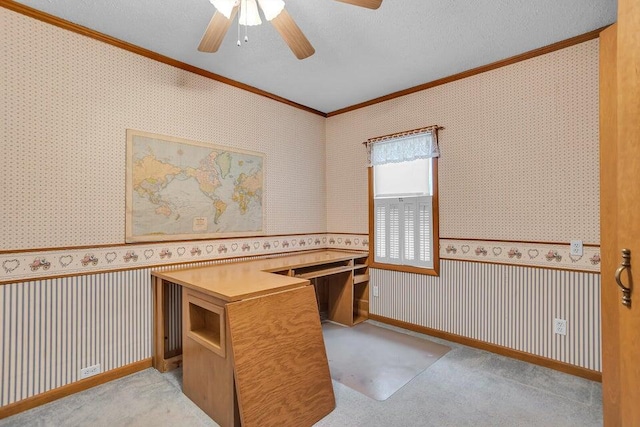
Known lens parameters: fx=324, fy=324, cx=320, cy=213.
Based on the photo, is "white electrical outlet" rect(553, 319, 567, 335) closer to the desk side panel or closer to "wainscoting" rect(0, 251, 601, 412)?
"wainscoting" rect(0, 251, 601, 412)

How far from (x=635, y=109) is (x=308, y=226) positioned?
315 centimetres

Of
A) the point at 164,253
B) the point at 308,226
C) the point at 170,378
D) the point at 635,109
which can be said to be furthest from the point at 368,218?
the point at 635,109

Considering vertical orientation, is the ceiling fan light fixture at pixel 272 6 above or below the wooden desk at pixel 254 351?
above

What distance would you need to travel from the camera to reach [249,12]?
180 cm

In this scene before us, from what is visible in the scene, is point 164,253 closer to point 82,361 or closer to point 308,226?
point 82,361

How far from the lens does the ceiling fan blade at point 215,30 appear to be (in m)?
1.77

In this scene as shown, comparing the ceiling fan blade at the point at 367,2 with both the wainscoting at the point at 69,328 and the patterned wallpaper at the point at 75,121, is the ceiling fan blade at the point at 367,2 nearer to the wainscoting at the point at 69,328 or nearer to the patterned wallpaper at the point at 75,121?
the patterned wallpaper at the point at 75,121

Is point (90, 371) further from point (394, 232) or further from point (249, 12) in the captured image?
point (394, 232)

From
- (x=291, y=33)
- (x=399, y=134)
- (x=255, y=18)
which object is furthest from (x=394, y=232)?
(x=255, y=18)

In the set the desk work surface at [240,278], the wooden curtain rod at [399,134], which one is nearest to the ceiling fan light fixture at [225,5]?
the desk work surface at [240,278]

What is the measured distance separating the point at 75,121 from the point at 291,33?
164 centimetres

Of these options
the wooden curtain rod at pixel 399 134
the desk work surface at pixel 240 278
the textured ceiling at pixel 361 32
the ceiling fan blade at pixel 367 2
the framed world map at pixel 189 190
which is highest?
the textured ceiling at pixel 361 32

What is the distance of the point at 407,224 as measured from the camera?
3420 mm

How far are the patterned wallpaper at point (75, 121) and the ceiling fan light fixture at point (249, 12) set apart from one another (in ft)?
4.00
